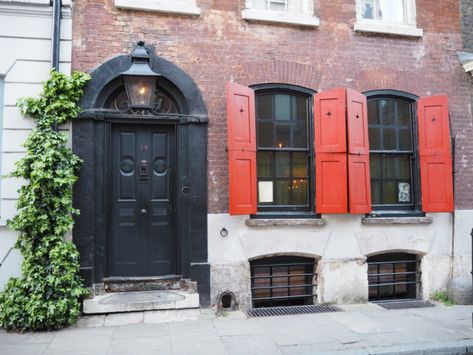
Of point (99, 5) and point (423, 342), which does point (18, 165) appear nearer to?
point (99, 5)

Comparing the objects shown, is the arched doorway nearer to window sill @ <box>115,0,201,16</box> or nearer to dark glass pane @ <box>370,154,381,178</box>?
window sill @ <box>115,0,201,16</box>

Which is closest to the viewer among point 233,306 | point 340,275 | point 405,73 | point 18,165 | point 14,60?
point 18,165

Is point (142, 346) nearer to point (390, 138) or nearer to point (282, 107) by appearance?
point (282, 107)

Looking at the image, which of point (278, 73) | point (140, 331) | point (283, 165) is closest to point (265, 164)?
point (283, 165)

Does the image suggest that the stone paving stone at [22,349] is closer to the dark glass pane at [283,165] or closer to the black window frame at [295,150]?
the black window frame at [295,150]

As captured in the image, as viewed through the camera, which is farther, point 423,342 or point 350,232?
point 350,232

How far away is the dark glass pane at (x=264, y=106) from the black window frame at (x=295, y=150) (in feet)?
0.16

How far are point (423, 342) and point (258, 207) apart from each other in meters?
2.96

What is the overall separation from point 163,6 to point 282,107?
2452 millimetres

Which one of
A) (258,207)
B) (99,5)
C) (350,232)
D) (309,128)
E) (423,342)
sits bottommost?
(423,342)

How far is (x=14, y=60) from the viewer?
5852 millimetres

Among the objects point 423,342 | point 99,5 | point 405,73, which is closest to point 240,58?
point 99,5

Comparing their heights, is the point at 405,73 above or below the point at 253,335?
above

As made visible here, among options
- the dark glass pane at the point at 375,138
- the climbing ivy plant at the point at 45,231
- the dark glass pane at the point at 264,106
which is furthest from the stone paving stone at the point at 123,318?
Result: the dark glass pane at the point at 375,138
